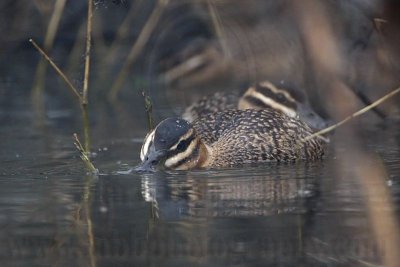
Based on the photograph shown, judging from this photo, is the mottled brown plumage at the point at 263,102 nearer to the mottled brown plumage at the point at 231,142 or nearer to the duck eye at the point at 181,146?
the mottled brown plumage at the point at 231,142

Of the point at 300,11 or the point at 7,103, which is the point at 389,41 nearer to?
the point at 300,11

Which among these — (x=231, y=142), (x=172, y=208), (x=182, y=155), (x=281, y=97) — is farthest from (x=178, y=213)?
(x=281, y=97)

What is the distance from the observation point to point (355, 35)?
10914mm

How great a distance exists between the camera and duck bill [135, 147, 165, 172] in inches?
364

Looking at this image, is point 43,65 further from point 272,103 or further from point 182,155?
point 182,155

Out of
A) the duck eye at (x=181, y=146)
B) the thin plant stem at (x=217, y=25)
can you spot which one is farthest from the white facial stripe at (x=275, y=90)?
the duck eye at (x=181, y=146)

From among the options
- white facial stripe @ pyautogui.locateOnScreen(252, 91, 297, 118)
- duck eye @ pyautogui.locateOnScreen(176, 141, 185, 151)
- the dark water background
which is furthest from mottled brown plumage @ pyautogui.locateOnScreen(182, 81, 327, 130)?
duck eye @ pyautogui.locateOnScreen(176, 141, 185, 151)

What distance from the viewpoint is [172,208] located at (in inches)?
307

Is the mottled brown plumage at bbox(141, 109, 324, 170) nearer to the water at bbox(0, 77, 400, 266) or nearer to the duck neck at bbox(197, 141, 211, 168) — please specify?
the duck neck at bbox(197, 141, 211, 168)

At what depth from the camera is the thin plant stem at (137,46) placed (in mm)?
13368

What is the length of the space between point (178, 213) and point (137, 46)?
6251 millimetres

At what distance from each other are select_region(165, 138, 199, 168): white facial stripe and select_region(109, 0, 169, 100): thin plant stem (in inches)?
141

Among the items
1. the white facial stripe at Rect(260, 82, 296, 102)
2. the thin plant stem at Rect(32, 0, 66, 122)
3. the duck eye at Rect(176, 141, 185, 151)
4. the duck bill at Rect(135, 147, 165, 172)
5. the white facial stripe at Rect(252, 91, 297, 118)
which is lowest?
the duck bill at Rect(135, 147, 165, 172)

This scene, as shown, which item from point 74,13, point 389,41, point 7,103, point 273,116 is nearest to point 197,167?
point 273,116
